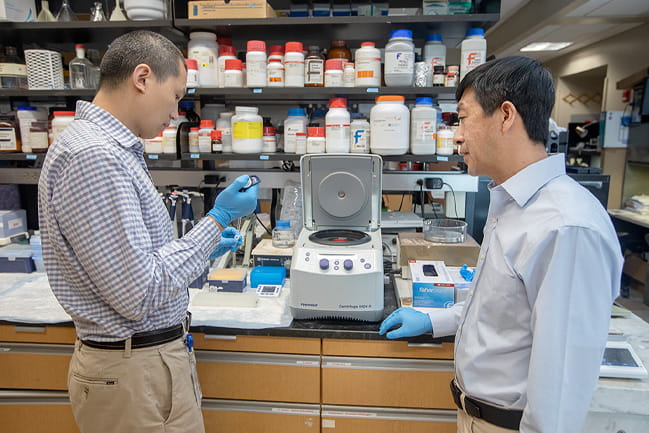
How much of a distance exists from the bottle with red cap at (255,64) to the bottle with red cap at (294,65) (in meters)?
0.11

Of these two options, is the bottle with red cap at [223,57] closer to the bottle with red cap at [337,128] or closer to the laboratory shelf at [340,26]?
the laboratory shelf at [340,26]

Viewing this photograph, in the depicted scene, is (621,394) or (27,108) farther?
(27,108)

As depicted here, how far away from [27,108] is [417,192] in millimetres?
2080

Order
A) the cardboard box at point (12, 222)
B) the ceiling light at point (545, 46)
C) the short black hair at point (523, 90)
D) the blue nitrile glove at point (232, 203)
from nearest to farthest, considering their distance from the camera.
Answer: the short black hair at point (523, 90) → the blue nitrile glove at point (232, 203) → the cardboard box at point (12, 222) → the ceiling light at point (545, 46)

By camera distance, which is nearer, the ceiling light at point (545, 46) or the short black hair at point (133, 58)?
the short black hair at point (133, 58)

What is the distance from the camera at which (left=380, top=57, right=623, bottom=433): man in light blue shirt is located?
0.84 metres

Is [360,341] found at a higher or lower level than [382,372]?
higher

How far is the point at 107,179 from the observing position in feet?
3.28

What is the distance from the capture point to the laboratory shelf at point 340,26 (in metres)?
1.90

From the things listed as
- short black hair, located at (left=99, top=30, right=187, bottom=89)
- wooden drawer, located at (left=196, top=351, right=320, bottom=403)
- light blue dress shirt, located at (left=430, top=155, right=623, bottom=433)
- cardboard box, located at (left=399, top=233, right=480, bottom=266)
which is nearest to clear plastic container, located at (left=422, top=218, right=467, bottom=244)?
cardboard box, located at (left=399, top=233, right=480, bottom=266)

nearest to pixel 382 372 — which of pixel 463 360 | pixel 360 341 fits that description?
pixel 360 341

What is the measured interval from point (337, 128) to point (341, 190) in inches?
14.2

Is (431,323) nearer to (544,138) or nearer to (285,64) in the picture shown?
(544,138)

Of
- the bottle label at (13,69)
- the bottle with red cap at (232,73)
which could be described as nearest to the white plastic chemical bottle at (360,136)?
the bottle with red cap at (232,73)
